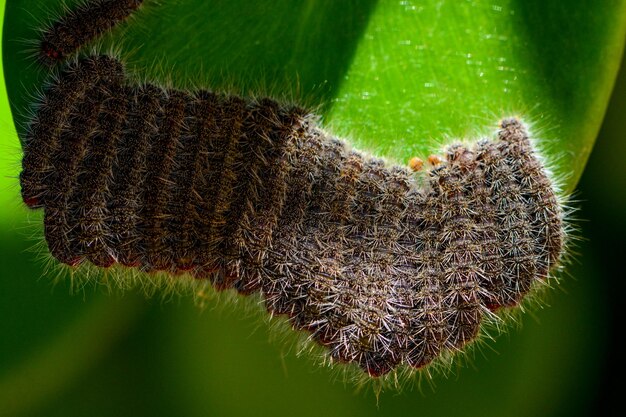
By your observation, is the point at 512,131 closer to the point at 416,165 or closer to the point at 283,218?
the point at 416,165

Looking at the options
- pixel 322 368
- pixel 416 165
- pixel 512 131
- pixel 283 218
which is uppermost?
pixel 512 131

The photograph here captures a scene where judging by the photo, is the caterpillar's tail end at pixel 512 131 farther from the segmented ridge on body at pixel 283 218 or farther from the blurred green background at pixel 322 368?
the blurred green background at pixel 322 368

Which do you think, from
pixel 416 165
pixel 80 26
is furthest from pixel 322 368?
pixel 80 26

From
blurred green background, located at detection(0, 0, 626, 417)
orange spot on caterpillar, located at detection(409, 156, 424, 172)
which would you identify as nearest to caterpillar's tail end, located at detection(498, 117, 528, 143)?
orange spot on caterpillar, located at detection(409, 156, 424, 172)

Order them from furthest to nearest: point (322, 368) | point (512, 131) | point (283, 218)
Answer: point (322, 368)
point (512, 131)
point (283, 218)

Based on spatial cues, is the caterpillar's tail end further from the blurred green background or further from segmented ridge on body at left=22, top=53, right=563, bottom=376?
the blurred green background

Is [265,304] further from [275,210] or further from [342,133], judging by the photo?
[342,133]

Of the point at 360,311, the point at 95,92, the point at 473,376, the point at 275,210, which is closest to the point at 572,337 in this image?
the point at 473,376
